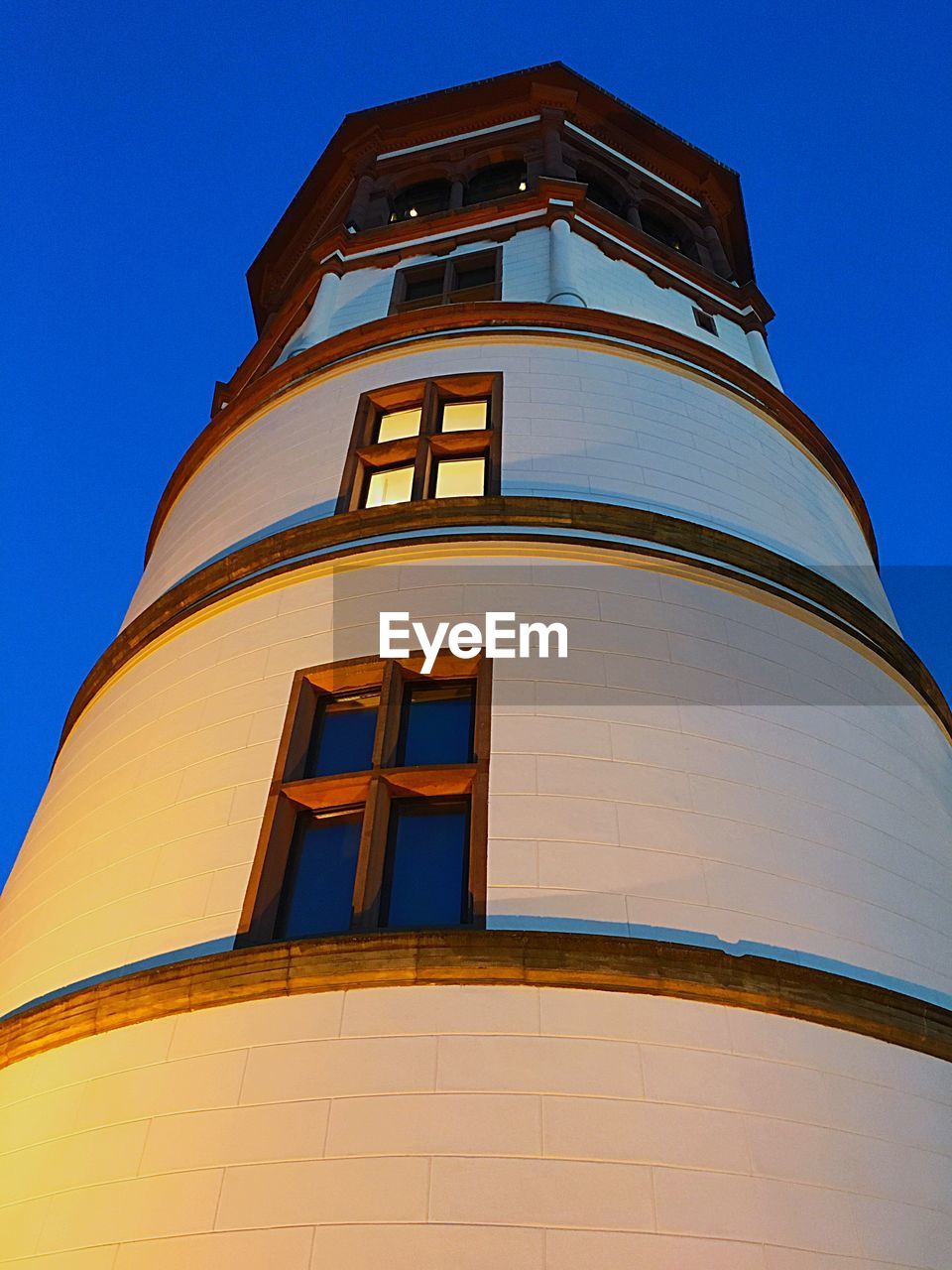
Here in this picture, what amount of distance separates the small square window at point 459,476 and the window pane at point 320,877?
4.43m

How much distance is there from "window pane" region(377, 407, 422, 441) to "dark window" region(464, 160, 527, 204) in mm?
8490

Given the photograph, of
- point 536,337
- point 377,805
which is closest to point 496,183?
point 536,337

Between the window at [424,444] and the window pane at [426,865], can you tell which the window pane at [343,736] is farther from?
the window at [424,444]

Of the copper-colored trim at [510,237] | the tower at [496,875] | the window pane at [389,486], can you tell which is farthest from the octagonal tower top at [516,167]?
the window pane at [389,486]

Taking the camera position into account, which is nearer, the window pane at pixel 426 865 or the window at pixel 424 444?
the window pane at pixel 426 865

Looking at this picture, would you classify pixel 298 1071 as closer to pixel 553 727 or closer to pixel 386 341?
pixel 553 727

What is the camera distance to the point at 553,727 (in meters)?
7.39

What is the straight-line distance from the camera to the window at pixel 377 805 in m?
6.74

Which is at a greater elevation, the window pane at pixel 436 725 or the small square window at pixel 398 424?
the small square window at pixel 398 424

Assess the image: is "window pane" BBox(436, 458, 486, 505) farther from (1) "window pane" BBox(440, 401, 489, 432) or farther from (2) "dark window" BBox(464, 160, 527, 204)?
(2) "dark window" BBox(464, 160, 527, 204)

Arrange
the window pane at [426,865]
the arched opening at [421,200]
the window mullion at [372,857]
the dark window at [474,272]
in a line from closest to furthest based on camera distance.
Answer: the window mullion at [372,857], the window pane at [426,865], the dark window at [474,272], the arched opening at [421,200]

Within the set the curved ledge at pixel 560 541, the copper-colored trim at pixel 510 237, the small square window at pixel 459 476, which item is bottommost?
the curved ledge at pixel 560 541

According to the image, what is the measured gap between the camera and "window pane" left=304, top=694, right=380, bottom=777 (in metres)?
7.73

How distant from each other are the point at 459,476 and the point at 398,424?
1.44 meters
